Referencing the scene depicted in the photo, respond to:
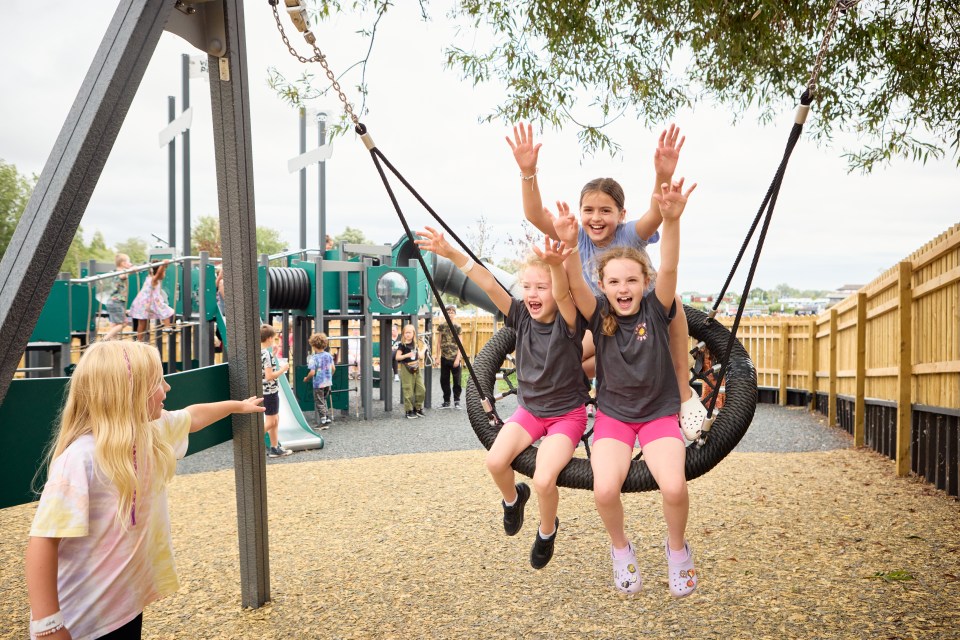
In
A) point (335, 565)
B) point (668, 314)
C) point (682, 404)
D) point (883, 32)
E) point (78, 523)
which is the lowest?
point (335, 565)

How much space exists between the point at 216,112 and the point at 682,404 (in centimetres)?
232

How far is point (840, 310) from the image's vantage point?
10266 mm

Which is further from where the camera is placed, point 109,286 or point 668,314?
point 109,286

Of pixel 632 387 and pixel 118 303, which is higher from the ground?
pixel 118 303

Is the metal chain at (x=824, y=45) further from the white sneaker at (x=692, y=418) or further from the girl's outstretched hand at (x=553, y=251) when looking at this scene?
the white sneaker at (x=692, y=418)

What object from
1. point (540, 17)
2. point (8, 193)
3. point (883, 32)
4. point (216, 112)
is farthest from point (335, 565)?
point (8, 193)

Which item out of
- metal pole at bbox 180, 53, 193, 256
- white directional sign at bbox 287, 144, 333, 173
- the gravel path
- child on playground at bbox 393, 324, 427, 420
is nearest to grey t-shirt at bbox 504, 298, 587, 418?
the gravel path

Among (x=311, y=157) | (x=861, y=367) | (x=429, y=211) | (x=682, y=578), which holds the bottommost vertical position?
(x=682, y=578)

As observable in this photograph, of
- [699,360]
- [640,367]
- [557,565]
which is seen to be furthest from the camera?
[557,565]

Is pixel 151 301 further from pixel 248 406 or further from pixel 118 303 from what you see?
pixel 248 406

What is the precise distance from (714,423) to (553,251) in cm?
86

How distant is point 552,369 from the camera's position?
277 cm

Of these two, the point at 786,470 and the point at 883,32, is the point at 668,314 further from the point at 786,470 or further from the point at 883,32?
the point at 786,470

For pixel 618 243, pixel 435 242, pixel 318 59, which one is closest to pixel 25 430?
pixel 435 242
